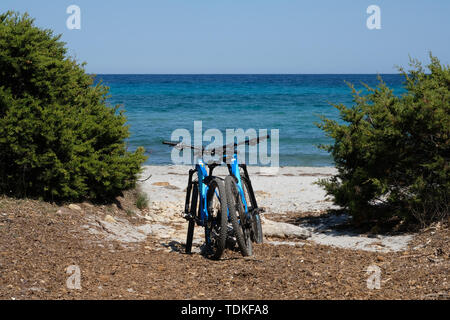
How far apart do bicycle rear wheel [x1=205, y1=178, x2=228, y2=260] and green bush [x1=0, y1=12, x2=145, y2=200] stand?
243cm

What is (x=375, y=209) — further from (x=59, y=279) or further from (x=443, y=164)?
(x=59, y=279)

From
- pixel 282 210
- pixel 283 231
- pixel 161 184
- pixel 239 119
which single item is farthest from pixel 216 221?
pixel 239 119

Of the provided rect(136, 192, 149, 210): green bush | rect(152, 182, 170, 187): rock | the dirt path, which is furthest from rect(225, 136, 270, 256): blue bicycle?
rect(152, 182, 170, 187): rock

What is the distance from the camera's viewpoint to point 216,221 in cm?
680

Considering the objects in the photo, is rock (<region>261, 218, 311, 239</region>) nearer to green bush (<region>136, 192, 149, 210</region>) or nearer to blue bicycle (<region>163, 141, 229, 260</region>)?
blue bicycle (<region>163, 141, 229, 260</region>)

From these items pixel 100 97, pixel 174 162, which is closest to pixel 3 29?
pixel 100 97

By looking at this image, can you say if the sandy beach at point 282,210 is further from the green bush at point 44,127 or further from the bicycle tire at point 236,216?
the green bush at point 44,127

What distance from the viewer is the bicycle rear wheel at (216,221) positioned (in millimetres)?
6285

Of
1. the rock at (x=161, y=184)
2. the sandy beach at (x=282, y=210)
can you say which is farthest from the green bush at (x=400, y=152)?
the rock at (x=161, y=184)

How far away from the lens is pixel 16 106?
7.85 meters

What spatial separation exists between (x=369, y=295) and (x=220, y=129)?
2638 cm

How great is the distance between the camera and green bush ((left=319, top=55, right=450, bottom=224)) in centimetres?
759

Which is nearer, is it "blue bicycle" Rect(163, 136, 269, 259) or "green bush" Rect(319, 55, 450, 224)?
"blue bicycle" Rect(163, 136, 269, 259)
